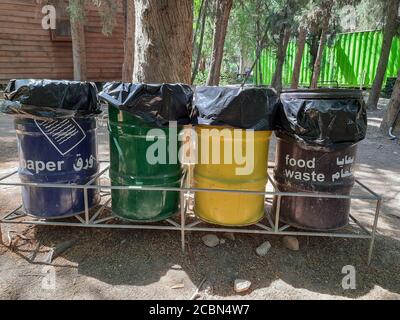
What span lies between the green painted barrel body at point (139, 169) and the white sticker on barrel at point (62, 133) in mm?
289

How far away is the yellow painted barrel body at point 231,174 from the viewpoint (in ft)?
8.80

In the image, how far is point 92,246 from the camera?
289 centimetres

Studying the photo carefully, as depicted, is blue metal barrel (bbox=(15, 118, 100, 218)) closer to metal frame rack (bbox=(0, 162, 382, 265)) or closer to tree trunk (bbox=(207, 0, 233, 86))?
metal frame rack (bbox=(0, 162, 382, 265))

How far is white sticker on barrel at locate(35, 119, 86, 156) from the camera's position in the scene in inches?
108

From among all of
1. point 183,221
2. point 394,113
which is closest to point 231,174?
point 183,221

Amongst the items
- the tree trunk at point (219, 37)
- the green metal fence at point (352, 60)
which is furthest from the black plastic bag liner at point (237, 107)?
the green metal fence at point (352, 60)

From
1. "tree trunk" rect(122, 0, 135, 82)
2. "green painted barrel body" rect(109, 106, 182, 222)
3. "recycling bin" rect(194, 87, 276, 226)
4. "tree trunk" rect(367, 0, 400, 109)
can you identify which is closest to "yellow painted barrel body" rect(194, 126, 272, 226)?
"recycling bin" rect(194, 87, 276, 226)

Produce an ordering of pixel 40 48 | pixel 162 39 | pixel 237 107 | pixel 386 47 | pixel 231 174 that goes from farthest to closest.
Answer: pixel 40 48 < pixel 386 47 < pixel 162 39 < pixel 231 174 < pixel 237 107

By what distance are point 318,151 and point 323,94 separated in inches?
16.8

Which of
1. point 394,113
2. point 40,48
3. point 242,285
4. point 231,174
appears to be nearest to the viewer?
point 242,285

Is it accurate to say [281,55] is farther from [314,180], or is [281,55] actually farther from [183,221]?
[183,221]

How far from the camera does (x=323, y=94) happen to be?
2.58m

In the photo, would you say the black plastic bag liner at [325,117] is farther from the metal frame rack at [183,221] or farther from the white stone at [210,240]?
the white stone at [210,240]

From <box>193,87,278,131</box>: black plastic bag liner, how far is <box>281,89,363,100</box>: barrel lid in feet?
0.50
